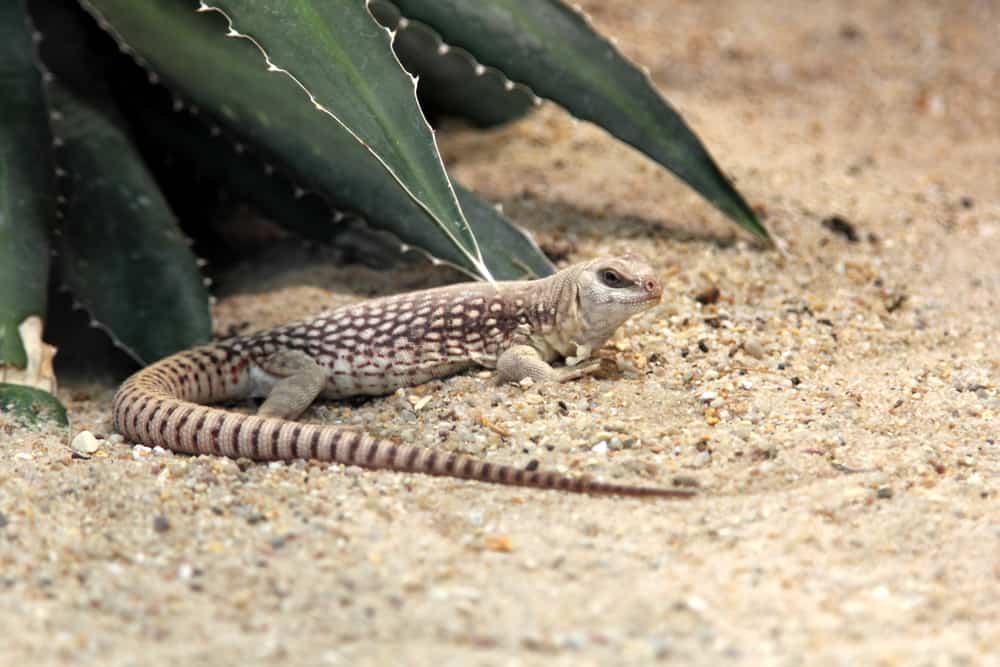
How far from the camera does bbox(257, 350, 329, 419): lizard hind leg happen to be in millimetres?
4562

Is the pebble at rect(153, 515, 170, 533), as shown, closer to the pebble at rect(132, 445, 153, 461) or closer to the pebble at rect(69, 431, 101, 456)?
the pebble at rect(132, 445, 153, 461)

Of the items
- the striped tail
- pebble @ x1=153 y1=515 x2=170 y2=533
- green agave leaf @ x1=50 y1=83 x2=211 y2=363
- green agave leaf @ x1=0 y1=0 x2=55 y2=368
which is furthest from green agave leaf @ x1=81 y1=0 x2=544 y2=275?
pebble @ x1=153 y1=515 x2=170 y2=533

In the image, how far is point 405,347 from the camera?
4.68m

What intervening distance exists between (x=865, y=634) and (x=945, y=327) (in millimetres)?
2760

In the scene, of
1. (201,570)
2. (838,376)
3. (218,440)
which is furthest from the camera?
(838,376)

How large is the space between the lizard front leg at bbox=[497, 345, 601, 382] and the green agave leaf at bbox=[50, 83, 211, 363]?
1.40 m

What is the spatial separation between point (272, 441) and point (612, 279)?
1439 millimetres

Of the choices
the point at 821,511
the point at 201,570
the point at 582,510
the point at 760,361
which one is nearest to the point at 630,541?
the point at 582,510

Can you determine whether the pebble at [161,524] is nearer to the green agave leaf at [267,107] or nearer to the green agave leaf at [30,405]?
the green agave leaf at [30,405]

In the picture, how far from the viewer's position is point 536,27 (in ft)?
16.6

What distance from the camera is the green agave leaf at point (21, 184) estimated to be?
15.1ft

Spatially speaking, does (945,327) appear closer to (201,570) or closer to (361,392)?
(361,392)

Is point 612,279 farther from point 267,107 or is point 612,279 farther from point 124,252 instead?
point 124,252

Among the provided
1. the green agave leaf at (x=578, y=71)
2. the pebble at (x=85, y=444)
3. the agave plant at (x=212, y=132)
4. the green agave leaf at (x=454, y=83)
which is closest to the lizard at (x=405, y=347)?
the pebble at (x=85, y=444)
